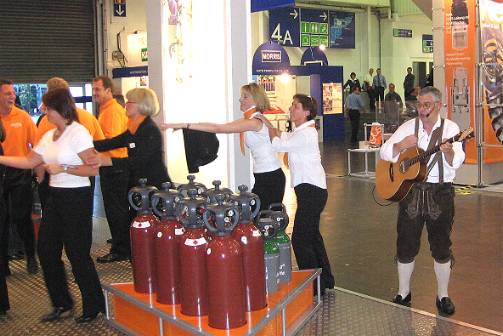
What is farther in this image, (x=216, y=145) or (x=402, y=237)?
(x=216, y=145)

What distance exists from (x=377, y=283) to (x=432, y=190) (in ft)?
3.93

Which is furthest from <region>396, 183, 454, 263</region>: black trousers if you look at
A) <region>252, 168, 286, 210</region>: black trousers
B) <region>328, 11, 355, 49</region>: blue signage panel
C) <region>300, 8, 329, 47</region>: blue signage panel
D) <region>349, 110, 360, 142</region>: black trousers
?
<region>328, 11, 355, 49</region>: blue signage panel

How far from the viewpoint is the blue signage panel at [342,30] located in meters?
21.9

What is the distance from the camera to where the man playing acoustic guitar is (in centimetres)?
418

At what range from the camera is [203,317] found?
355 centimetres

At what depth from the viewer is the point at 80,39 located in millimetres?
16859

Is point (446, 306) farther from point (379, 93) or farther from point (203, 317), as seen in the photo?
point (379, 93)

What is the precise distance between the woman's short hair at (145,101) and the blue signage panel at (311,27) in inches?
601

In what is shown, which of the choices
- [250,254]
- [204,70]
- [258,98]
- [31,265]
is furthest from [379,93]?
[250,254]

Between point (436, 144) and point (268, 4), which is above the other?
point (268, 4)

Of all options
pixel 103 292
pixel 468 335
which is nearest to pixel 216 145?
pixel 103 292

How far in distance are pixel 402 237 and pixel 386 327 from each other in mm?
647

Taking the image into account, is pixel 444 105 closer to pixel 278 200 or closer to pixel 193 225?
pixel 278 200

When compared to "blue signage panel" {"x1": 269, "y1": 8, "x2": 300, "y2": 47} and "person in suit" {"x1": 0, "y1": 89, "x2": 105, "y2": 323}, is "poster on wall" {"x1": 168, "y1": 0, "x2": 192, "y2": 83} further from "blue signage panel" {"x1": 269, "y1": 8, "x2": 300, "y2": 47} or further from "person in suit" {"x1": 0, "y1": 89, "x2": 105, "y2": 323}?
→ "blue signage panel" {"x1": 269, "y1": 8, "x2": 300, "y2": 47}
